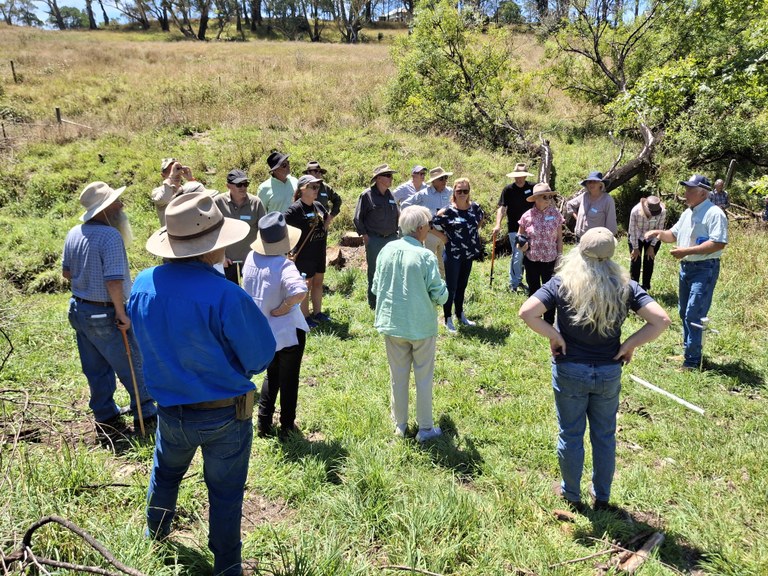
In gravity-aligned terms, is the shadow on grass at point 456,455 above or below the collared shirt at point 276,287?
below

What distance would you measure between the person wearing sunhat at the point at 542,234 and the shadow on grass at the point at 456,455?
3.02 m

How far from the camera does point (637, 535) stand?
331cm

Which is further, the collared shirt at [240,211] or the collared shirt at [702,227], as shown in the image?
the collared shirt at [240,211]

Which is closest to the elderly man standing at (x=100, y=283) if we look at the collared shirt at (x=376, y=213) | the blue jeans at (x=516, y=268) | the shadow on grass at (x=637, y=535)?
the collared shirt at (x=376, y=213)

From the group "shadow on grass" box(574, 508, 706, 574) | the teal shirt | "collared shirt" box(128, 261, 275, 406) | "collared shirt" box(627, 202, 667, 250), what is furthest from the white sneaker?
"collared shirt" box(627, 202, 667, 250)

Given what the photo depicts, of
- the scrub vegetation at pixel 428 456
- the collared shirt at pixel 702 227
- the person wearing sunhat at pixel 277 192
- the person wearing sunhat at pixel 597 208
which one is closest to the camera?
the scrub vegetation at pixel 428 456

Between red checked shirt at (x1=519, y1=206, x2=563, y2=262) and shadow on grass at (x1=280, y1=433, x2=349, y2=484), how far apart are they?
3812mm

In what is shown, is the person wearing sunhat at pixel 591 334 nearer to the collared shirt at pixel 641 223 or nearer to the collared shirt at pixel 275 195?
the collared shirt at pixel 275 195

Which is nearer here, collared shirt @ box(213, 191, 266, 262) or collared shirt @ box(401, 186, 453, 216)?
collared shirt @ box(213, 191, 266, 262)

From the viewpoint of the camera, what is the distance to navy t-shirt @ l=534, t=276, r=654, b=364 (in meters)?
3.21

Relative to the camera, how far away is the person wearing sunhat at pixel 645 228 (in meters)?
7.54

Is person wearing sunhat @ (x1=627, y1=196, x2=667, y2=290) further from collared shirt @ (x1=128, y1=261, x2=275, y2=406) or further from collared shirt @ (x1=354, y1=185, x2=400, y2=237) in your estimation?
collared shirt @ (x1=128, y1=261, x2=275, y2=406)

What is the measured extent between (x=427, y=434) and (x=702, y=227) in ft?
12.0

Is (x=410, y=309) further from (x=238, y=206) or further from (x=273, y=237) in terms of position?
(x=238, y=206)
